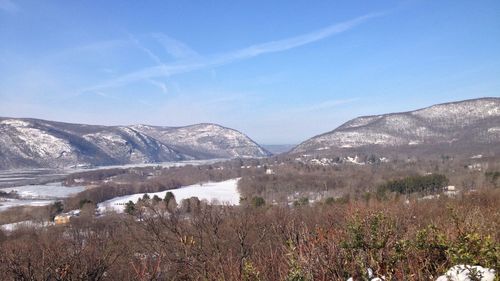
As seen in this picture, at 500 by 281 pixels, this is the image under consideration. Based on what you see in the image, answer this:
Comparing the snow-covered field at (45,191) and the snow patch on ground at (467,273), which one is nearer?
the snow patch on ground at (467,273)

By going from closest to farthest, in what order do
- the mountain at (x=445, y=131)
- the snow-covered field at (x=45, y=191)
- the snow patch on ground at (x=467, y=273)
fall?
the snow patch on ground at (x=467, y=273) → the snow-covered field at (x=45, y=191) → the mountain at (x=445, y=131)

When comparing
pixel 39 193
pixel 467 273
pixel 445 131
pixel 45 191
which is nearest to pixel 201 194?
pixel 39 193

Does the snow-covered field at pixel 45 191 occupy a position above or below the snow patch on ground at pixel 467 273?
below

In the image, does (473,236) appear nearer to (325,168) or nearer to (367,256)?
(367,256)

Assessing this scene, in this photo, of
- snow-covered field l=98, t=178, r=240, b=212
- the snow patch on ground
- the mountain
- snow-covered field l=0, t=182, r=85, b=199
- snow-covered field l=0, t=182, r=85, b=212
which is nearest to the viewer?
the snow patch on ground

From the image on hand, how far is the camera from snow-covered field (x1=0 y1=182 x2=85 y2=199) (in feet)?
407

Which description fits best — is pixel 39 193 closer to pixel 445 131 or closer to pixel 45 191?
pixel 45 191

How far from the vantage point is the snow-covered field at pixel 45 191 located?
4884 inches

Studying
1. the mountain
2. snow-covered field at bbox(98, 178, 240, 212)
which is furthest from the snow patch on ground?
the mountain

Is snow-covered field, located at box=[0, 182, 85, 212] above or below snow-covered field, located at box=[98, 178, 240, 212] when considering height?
above

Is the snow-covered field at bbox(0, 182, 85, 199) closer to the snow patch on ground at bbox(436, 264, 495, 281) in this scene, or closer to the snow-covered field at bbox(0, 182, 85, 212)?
the snow-covered field at bbox(0, 182, 85, 212)

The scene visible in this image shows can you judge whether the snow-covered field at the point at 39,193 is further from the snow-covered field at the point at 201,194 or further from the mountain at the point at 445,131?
the mountain at the point at 445,131

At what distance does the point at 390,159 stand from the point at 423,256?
150m

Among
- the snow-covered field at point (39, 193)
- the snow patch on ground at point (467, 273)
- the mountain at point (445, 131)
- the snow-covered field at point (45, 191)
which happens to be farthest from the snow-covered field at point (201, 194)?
the snow patch on ground at point (467, 273)
